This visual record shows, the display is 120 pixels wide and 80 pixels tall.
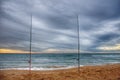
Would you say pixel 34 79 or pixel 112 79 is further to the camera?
pixel 34 79

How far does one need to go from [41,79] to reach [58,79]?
0.45m

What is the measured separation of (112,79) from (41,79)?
5.87ft

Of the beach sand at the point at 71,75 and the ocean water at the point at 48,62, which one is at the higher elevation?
the beach sand at the point at 71,75

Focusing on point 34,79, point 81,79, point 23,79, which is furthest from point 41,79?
point 81,79

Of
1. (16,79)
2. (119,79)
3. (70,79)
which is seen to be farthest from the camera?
(16,79)

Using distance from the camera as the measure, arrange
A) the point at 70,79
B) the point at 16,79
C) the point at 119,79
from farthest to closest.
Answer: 1. the point at 16,79
2. the point at 70,79
3. the point at 119,79

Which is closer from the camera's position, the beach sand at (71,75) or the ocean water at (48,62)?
the beach sand at (71,75)

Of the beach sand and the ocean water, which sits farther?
the ocean water

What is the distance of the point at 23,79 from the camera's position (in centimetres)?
446

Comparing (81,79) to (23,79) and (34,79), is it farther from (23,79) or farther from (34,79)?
(23,79)

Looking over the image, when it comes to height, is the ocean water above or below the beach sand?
below

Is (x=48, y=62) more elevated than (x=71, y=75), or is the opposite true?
(x=71, y=75)

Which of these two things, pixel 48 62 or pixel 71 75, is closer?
pixel 71 75

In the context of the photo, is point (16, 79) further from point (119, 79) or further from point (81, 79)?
point (119, 79)
